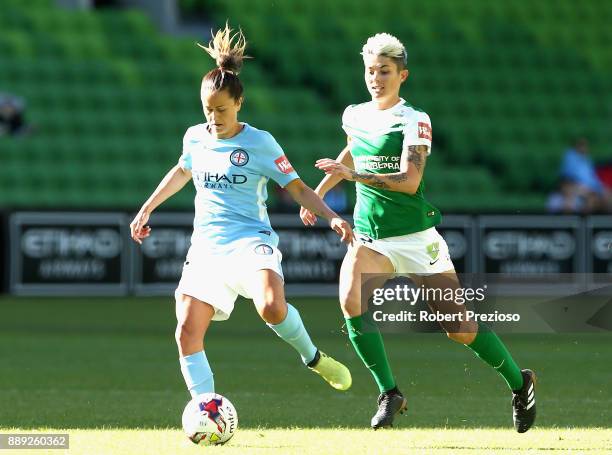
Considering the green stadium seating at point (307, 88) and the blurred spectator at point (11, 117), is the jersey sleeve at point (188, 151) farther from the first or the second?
the blurred spectator at point (11, 117)

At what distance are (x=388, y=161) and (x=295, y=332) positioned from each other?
102cm

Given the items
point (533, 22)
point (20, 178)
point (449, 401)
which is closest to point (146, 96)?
point (20, 178)

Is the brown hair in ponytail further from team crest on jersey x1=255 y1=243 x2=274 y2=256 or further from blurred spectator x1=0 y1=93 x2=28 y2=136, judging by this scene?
blurred spectator x1=0 y1=93 x2=28 y2=136

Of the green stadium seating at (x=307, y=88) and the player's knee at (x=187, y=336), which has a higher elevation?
the green stadium seating at (x=307, y=88)

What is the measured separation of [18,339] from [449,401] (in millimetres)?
5665

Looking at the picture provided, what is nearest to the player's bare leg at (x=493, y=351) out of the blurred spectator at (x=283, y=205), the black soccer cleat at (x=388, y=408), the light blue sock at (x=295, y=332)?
the black soccer cleat at (x=388, y=408)

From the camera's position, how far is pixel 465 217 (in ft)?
61.9

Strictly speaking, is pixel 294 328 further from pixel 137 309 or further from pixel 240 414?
pixel 137 309

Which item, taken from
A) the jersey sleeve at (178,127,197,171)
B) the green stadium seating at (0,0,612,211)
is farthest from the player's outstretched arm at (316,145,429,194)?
the green stadium seating at (0,0,612,211)

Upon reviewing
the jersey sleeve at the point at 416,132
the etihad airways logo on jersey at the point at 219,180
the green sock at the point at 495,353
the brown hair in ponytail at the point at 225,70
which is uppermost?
the brown hair in ponytail at the point at 225,70

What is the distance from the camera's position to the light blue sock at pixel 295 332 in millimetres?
7258

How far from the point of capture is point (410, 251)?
24.6 feet

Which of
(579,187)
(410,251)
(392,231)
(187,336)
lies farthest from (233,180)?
(579,187)

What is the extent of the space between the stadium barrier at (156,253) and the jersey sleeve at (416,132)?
10.9 metres
